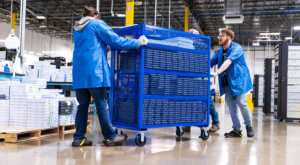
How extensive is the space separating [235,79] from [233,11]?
9281 mm

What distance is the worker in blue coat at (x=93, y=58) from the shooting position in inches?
→ 130

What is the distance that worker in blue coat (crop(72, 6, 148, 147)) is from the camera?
3.31m

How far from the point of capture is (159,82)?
12.2ft

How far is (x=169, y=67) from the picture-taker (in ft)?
12.4

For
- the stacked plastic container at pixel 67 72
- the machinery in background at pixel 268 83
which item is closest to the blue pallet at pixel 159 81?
the stacked plastic container at pixel 67 72

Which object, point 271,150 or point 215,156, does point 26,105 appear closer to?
point 215,156

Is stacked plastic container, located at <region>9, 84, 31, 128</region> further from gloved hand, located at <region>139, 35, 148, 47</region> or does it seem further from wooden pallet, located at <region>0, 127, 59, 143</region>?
gloved hand, located at <region>139, 35, 148, 47</region>

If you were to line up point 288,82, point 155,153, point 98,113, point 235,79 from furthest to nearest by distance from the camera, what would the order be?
point 288,82 → point 235,79 → point 98,113 → point 155,153

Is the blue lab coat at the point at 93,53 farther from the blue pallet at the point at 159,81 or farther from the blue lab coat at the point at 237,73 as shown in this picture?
the blue lab coat at the point at 237,73

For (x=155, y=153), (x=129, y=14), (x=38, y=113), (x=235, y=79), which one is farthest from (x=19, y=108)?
(x=129, y=14)

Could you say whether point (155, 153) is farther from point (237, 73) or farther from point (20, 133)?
point (237, 73)

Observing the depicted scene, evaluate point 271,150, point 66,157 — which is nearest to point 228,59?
point 271,150

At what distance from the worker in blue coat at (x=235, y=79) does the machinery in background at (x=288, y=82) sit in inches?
171

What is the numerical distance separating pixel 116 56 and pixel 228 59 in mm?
1832
